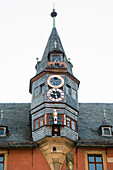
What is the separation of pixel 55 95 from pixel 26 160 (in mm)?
6694

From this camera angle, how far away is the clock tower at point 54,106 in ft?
122

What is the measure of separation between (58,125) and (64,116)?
51.6 inches

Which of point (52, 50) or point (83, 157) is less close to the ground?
point (52, 50)

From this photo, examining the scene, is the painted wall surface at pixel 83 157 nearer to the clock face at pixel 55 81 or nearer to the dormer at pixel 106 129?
the dormer at pixel 106 129

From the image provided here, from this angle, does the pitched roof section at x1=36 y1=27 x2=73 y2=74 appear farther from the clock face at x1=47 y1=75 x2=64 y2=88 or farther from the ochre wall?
the ochre wall

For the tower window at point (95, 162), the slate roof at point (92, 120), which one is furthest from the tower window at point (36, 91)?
Answer: the tower window at point (95, 162)

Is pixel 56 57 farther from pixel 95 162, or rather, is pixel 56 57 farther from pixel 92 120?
pixel 95 162

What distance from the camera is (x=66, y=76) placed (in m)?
42.0

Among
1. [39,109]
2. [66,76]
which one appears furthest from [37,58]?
[39,109]

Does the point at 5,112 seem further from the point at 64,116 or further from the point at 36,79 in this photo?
the point at 64,116

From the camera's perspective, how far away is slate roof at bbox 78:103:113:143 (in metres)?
39.1

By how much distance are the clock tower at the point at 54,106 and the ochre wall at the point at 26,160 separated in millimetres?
488

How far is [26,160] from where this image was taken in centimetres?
3691

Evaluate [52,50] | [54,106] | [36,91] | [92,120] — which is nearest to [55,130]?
[54,106]
